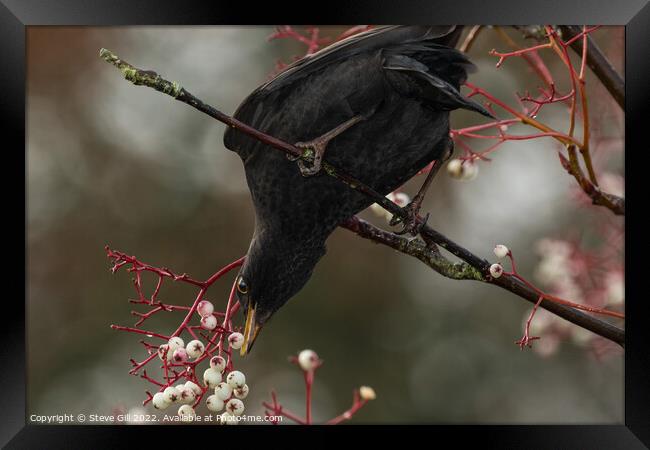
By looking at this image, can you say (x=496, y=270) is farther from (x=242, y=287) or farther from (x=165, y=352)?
(x=165, y=352)

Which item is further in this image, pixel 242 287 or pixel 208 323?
pixel 242 287

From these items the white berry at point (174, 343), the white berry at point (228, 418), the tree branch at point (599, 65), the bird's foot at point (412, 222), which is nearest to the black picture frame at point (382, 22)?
the tree branch at point (599, 65)

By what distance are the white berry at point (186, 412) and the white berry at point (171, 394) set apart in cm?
4

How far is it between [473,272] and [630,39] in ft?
3.35

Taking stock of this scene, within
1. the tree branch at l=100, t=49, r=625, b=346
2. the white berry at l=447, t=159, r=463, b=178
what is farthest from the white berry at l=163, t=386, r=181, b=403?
the white berry at l=447, t=159, r=463, b=178

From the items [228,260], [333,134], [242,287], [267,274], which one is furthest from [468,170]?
[228,260]

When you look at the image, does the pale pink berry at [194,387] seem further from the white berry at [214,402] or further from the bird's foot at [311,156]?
the bird's foot at [311,156]

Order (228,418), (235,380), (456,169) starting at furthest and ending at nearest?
(456,169) → (228,418) → (235,380)

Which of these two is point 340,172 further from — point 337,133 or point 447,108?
point 447,108

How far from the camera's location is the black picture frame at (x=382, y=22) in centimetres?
273

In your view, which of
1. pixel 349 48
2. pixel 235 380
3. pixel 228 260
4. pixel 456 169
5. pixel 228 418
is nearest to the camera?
pixel 235 380

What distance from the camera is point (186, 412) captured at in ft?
8.36

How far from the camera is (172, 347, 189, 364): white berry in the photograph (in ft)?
8.16

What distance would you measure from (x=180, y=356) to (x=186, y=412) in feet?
0.65
